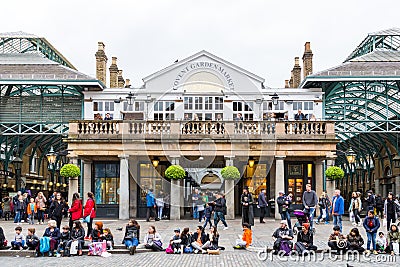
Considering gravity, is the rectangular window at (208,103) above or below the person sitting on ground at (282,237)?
above

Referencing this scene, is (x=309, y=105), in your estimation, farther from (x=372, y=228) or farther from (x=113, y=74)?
(x=372, y=228)

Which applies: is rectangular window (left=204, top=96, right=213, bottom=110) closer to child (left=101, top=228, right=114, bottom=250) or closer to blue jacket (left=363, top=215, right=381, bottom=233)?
child (left=101, top=228, right=114, bottom=250)

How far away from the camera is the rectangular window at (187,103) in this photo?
1340 inches

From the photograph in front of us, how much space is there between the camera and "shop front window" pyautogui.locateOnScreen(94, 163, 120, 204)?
3109cm

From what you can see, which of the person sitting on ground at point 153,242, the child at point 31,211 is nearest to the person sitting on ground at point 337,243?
the person sitting on ground at point 153,242

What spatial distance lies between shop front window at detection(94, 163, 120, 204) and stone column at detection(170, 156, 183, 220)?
10.9 feet

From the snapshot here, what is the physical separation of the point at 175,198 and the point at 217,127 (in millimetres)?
3901

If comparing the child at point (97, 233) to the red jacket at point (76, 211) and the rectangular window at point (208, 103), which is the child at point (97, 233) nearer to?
the red jacket at point (76, 211)

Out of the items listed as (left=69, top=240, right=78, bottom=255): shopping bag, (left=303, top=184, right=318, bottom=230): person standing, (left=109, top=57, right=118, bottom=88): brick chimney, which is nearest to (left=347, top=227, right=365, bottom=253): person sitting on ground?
(left=303, top=184, right=318, bottom=230): person standing

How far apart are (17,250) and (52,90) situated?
68.9 feet

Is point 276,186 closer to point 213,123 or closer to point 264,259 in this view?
point 213,123

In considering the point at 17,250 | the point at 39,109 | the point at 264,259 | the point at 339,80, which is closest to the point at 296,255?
the point at 264,259

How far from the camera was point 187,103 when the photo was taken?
34.1 metres

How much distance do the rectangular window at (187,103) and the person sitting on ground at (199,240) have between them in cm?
1655
